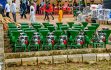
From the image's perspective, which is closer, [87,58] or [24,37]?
[87,58]

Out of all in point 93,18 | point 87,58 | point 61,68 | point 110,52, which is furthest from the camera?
point 93,18

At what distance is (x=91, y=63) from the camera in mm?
11250

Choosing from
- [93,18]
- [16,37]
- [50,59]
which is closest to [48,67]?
[50,59]

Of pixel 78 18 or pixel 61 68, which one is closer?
pixel 61 68

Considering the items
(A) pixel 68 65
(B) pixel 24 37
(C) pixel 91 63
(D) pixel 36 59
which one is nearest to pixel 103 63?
(C) pixel 91 63

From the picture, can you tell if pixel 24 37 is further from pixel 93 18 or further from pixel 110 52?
pixel 93 18

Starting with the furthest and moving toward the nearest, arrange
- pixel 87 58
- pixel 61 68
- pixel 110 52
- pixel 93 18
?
pixel 93 18, pixel 110 52, pixel 87 58, pixel 61 68

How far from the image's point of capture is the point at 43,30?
513 inches

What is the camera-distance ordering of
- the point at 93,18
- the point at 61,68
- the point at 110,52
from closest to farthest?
1. the point at 61,68
2. the point at 110,52
3. the point at 93,18

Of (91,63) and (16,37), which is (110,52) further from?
(16,37)

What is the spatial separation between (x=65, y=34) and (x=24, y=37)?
4.82 ft

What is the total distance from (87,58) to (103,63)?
498 millimetres

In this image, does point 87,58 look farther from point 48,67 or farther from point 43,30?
point 43,30

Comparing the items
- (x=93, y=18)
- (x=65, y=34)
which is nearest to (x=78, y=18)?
(x=93, y=18)
